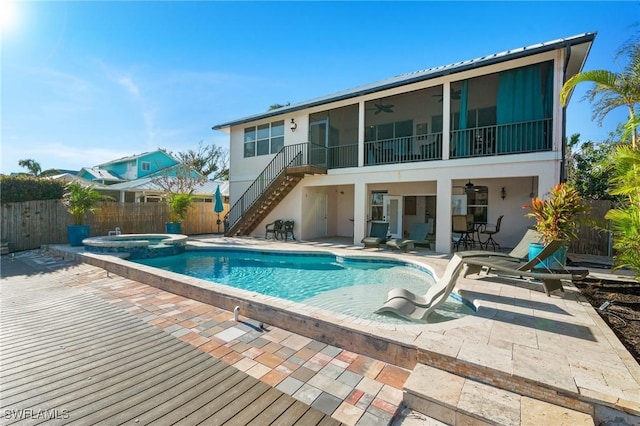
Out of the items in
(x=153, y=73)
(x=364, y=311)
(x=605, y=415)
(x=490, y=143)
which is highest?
(x=153, y=73)

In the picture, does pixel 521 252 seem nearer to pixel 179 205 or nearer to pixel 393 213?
pixel 393 213

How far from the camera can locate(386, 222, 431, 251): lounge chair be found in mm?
9805

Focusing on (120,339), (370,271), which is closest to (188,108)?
(370,271)

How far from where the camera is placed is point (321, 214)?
49.0 feet

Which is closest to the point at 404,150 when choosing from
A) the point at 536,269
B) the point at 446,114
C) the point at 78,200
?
the point at 446,114

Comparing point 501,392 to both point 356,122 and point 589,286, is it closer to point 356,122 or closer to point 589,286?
point 589,286

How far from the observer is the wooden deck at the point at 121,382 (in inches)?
86.7

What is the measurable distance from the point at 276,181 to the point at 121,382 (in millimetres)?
10832

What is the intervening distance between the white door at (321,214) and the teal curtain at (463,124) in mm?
6963

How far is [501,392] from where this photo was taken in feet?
7.84

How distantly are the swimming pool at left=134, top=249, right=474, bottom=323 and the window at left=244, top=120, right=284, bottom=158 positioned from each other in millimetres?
6476

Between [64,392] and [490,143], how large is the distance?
12.0m

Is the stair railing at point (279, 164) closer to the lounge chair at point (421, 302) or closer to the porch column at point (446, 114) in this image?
the porch column at point (446, 114)

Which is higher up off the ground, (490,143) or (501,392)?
(490,143)
